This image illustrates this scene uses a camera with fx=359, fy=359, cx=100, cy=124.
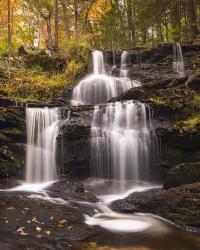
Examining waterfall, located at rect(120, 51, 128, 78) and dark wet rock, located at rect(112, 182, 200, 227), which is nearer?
dark wet rock, located at rect(112, 182, 200, 227)

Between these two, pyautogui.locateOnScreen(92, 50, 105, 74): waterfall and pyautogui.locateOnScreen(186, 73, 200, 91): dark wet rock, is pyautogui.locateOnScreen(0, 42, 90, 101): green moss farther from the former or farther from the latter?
pyautogui.locateOnScreen(186, 73, 200, 91): dark wet rock

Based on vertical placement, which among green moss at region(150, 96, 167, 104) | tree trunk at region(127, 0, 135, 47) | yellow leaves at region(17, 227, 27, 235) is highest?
tree trunk at region(127, 0, 135, 47)

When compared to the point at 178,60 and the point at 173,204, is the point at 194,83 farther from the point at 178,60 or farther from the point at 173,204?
the point at 173,204

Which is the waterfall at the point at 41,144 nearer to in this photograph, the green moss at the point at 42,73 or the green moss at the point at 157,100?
the green moss at the point at 42,73

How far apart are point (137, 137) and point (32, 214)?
4.88 m

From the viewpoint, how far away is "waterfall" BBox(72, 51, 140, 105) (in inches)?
605

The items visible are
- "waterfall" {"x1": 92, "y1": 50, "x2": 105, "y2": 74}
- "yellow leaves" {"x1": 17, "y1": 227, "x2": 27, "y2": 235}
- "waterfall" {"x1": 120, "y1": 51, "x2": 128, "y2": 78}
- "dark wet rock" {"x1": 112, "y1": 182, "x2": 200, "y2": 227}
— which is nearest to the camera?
"yellow leaves" {"x1": 17, "y1": 227, "x2": 27, "y2": 235}

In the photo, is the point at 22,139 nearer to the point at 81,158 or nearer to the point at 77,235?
the point at 81,158

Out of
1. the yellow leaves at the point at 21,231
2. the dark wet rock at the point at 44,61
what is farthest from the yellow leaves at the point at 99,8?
the yellow leaves at the point at 21,231

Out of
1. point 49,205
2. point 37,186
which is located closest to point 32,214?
point 49,205

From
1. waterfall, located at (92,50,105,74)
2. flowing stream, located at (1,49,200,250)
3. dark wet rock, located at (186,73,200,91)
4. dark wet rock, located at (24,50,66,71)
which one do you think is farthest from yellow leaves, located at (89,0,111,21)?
flowing stream, located at (1,49,200,250)

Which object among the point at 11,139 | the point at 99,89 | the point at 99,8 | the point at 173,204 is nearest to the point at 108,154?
the point at 11,139

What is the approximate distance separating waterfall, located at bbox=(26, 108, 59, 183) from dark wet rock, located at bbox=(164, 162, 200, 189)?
3.74 metres

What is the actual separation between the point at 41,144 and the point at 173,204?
5196 mm
